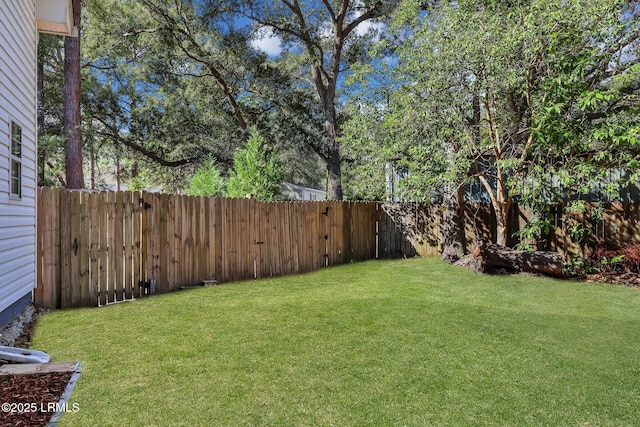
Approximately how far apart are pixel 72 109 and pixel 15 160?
7.18m

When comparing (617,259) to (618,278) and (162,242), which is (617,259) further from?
(162,242)

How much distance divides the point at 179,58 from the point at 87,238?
450 inches

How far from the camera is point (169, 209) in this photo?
19.4ft

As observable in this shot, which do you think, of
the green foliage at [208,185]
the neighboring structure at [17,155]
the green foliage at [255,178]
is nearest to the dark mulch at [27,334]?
the neighboring structure at [17,155]

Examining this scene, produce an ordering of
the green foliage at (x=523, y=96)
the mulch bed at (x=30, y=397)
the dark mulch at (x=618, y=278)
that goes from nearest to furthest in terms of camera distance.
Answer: the mulch bed at (x=30, y=397)
the green foliage at (x=523, y=96)
the dark mulch at (x=618, y=278)

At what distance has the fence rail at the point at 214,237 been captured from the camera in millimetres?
4781

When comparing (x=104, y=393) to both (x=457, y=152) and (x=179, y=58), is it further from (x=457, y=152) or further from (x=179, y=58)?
(x=179, y=58)

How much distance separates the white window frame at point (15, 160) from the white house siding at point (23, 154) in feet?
0.21

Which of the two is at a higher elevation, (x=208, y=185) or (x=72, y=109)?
(x=72, y=109)

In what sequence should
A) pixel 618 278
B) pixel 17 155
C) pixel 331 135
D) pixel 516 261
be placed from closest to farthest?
pixel 17 155, pixel 618 278, pixel 516 261, pixel 331 135

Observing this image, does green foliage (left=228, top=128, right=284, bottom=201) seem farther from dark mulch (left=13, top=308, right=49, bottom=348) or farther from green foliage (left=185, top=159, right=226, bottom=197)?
dark mulch (left=13, top=308, right=49, bottom=348)

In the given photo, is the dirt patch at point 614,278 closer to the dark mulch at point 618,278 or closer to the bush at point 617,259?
the dark mulch at point 618,278

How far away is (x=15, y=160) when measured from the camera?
453 centimetres

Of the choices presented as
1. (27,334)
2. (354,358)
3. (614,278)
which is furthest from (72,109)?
(614,278)
